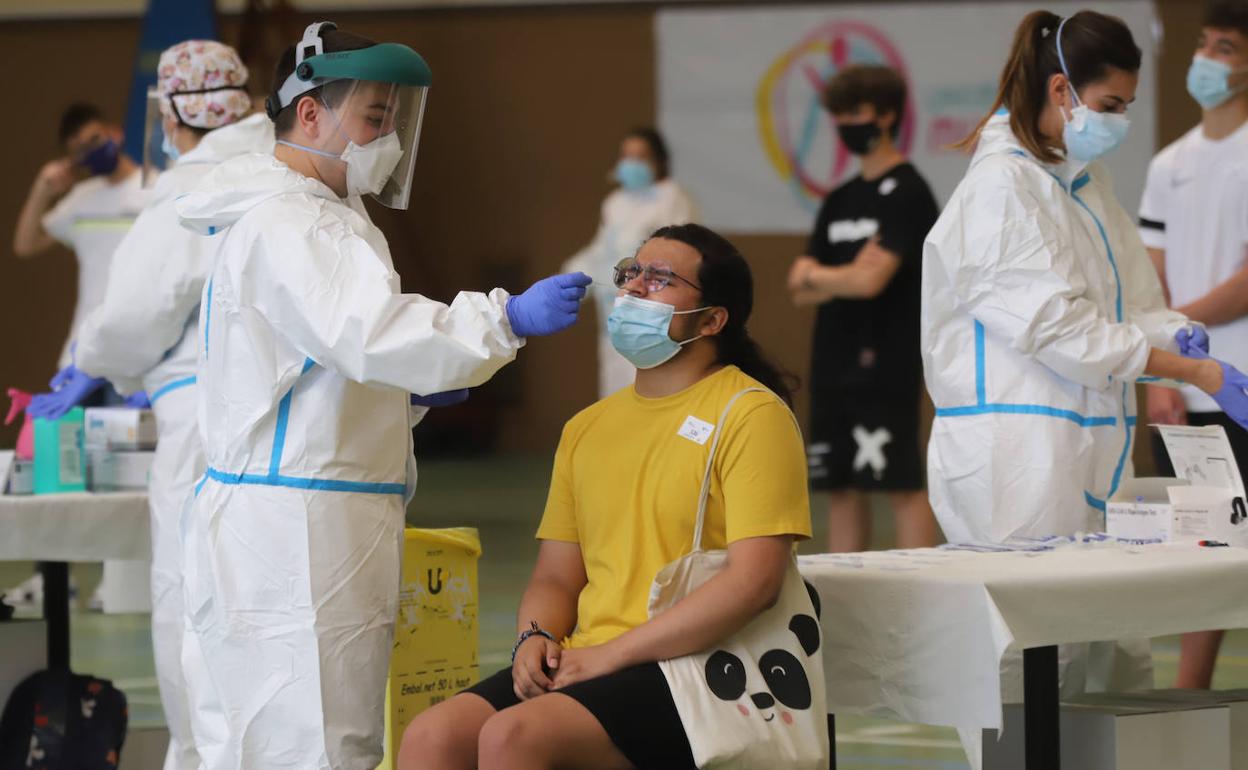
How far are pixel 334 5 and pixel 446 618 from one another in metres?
9.20

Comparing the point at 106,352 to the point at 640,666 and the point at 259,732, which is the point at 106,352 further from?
the point at 640,666

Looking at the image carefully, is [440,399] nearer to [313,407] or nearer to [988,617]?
[313,407]

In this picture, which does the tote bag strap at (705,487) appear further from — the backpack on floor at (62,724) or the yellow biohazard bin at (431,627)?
the backpack on floor at (62,724)

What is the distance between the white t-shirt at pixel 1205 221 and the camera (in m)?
4.20

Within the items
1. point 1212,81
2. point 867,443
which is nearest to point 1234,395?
point 1212,81

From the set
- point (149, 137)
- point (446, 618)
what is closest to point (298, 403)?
point (446, 618)

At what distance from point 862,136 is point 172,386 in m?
2.39

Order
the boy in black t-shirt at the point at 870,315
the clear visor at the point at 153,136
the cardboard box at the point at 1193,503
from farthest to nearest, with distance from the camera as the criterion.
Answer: the boy in black t-shirt at the point at 870,315, the clear visor at the point at 153,136, the cardboard box at the point at 1193,503

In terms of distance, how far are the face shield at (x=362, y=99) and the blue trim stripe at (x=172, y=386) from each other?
0.95 meters

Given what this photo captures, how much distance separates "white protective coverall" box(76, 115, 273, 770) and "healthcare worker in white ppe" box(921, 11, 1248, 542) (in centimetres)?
150

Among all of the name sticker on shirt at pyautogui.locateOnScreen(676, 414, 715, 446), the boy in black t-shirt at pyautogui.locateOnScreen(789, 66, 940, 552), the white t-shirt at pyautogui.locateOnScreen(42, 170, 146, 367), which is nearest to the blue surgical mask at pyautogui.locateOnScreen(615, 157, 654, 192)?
the white t-shirt at pyautogui.locateOnScreen(42, 170, 146, 367)

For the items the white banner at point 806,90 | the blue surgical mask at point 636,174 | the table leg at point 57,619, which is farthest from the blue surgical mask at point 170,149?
the white banner at point 806,90

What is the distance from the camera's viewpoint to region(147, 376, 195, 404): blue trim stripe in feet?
11.3

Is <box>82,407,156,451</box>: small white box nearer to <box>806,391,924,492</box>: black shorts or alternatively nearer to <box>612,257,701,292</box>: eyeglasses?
<box>612,257,701,292</box>: eyeglasses
